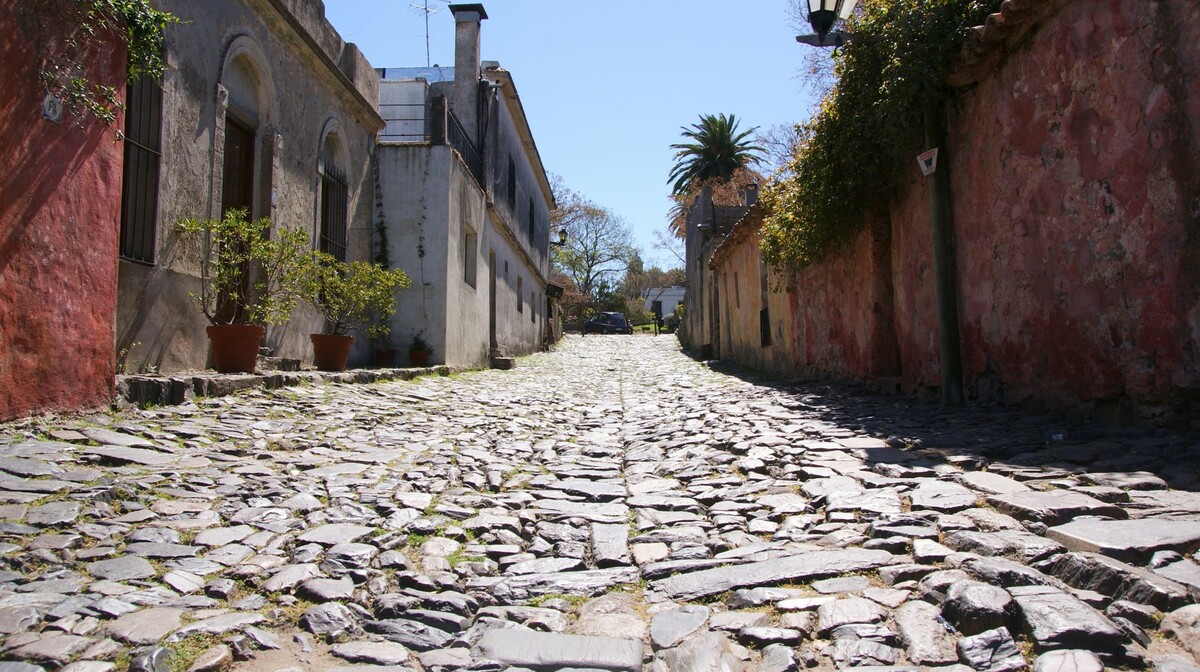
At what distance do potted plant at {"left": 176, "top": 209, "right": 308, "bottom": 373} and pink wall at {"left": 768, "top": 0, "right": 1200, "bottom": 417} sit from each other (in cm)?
622

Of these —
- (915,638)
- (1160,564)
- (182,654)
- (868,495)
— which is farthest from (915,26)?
(182,654)

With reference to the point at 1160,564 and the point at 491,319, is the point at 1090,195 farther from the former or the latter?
the point at 491,319

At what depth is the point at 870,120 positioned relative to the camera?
7.16 metres

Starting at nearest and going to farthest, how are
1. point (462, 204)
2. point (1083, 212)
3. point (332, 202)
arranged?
point (1083, 212) → point (332, 202) → point (462, 204)

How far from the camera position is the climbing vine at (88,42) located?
15.1 feet

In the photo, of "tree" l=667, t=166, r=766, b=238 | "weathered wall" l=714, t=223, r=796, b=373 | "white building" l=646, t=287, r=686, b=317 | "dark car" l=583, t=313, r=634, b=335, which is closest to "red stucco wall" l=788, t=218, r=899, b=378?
"weathered wall" l=714, t=223, r=796, b=373

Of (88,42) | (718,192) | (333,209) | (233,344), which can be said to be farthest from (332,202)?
(718,192)

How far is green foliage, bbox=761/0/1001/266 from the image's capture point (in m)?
6.21

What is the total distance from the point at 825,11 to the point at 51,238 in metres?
6.13

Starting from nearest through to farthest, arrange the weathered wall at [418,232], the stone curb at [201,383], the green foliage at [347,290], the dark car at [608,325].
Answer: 1. the stone curb at [201,383]
2. the green foliage at [347,290]
3. the weathered wall at [418,232]
4. the dark car at [608,325]

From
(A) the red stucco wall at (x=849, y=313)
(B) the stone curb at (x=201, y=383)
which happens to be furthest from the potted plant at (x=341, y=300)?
(A) the red stucco wall at (x=849, y=313)

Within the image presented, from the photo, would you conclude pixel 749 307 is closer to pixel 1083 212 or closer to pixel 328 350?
pixel 328 350

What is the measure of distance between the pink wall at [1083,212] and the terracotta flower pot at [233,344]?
6310mm

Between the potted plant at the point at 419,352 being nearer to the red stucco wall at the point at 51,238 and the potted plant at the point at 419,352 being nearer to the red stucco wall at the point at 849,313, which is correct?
the red stucco wall at the point at 849,313
